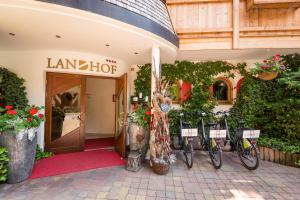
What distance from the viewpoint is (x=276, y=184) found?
331 cm

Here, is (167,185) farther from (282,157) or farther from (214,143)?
(282,157)

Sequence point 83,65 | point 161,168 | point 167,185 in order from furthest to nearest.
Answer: point 83,65
point 161,168
point 167,185

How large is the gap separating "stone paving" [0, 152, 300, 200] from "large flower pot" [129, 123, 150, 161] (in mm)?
535

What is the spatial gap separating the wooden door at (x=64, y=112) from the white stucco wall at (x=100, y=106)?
2.67 metres

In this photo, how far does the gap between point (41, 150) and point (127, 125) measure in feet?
7.51

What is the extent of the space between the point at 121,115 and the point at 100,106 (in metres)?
3.30

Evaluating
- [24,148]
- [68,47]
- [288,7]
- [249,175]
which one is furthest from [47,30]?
[288,7]

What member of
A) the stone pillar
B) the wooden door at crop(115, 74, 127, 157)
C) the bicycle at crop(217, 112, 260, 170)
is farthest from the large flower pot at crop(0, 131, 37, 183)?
the bicycle at crop(217, 112, 260, 170)

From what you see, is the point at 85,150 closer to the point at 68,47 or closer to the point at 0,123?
the point at 0,123

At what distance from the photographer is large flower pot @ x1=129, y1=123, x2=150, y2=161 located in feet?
13.9

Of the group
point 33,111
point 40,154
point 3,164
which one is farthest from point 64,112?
point 3,164

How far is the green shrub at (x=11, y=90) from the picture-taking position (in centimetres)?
425

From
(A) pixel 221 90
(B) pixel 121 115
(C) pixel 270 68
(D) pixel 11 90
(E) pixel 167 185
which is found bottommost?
(E) pixel 167 185

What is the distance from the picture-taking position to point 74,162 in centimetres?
421
